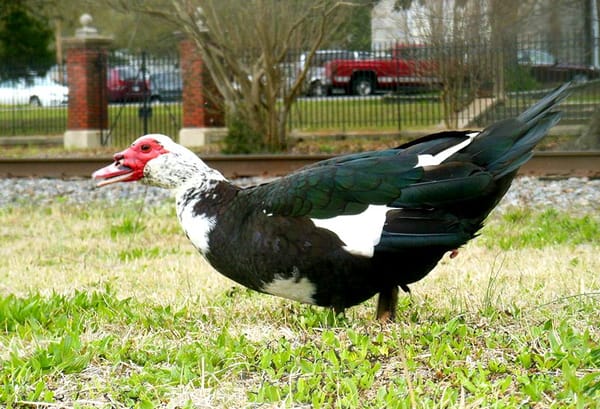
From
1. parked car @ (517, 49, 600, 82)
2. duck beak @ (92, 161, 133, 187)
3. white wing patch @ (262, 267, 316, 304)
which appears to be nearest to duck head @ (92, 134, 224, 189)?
duck beak @ (92, 161, 133, 187)

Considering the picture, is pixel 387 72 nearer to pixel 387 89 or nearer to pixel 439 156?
pixel 387 89

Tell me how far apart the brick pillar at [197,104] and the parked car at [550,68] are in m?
7.12

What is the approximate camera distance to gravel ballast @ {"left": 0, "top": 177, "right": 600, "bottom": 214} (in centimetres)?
1124

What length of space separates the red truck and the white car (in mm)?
7487

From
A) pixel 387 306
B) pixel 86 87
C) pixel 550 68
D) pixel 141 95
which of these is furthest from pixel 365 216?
pixel 141 95

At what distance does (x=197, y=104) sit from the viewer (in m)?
Result: 23.1

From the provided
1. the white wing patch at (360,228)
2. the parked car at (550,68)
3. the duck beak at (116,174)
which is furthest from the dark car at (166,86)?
the white wing patch at (360,228)

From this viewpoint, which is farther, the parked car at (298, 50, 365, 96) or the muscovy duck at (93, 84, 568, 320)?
the parked car at (298, 50, 365, 96)

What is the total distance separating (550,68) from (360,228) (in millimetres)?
15566

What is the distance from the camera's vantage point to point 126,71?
89.3 feet

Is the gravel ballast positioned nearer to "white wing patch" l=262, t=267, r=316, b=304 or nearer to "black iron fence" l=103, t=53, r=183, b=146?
"white wing patch" l=262, t=267, r=316, b=304

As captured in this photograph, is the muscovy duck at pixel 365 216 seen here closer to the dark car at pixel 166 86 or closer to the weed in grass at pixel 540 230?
the weed in grass at pixel 540 230

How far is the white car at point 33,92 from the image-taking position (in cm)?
2717

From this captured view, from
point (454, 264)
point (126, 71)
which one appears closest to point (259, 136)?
point (126, 71)
